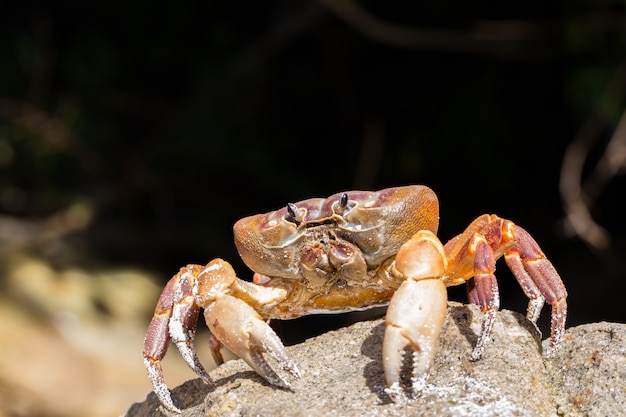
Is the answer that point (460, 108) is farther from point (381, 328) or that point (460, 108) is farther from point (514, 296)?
point (381, 328)

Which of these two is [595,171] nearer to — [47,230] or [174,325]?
[174,325]

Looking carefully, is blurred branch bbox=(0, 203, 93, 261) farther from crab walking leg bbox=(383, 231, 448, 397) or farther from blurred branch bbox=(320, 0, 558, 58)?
crab walking leg bbox=(383, 231, 448, 397)

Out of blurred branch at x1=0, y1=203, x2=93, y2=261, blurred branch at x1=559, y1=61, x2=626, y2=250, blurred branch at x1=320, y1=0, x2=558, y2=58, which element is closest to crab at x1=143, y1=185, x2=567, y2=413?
blurred branch at x1=559, y1=61, x2=626, y2=250

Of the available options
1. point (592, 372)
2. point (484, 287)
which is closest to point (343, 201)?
point (484, 287)

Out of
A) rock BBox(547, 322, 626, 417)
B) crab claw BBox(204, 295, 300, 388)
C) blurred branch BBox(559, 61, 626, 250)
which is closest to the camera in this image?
rock BBox(547, 322, 626, 417)

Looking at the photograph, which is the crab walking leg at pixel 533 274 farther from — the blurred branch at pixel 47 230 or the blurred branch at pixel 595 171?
the blurred branch at pixel 47 230

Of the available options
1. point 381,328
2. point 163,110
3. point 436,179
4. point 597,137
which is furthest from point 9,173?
point 381,328
